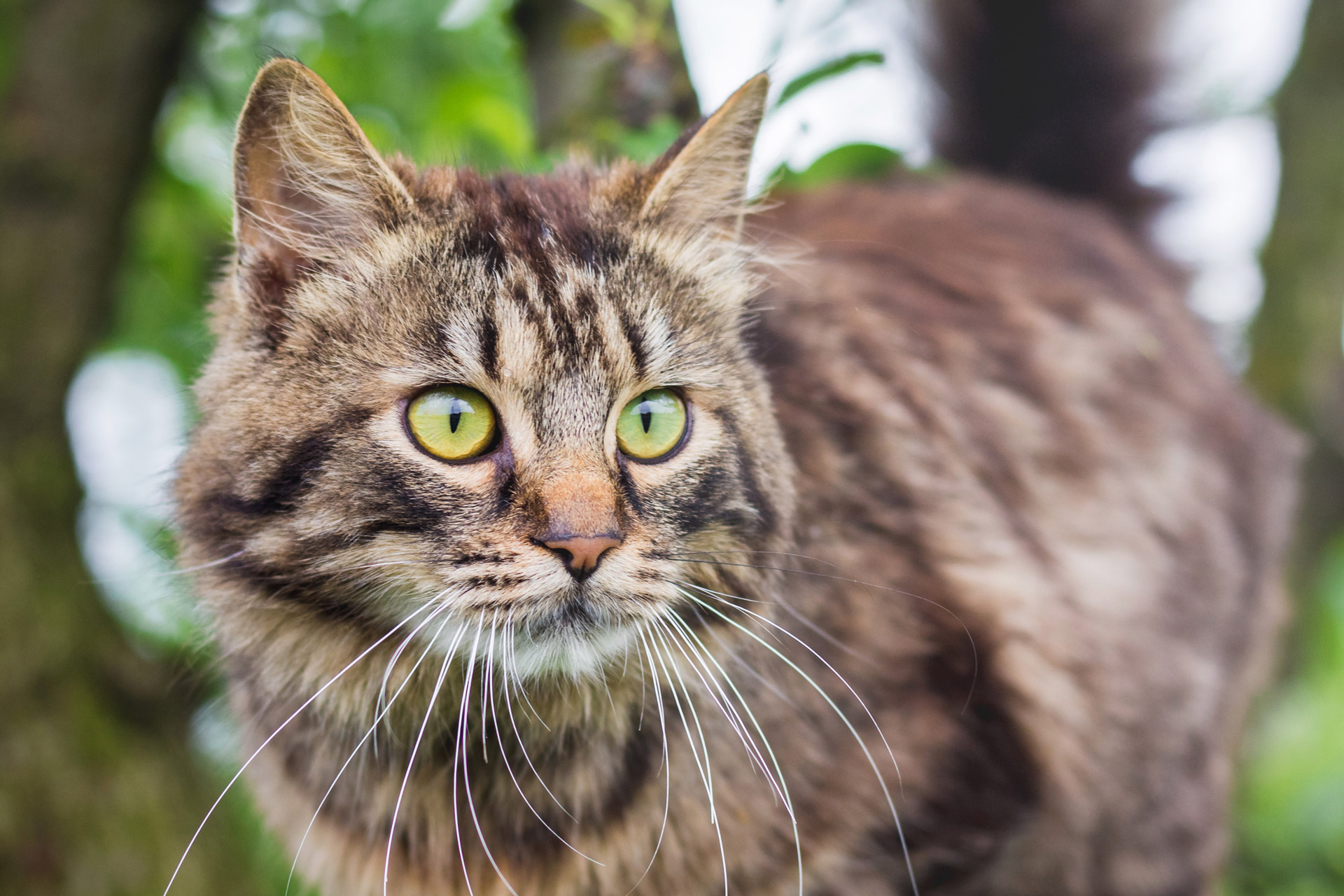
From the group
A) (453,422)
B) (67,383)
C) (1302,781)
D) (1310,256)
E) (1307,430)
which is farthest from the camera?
(1302,781)

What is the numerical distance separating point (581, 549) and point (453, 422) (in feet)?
0.87

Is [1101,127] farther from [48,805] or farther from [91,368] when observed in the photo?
[48,805]

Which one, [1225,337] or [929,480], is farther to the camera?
[1225,337]

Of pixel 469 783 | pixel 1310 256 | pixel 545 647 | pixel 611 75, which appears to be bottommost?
pixel 469 783

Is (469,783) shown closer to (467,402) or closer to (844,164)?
(467,402)

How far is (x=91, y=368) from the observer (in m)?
3.47

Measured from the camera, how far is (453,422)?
4.65ft

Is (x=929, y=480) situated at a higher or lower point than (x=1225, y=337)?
lower

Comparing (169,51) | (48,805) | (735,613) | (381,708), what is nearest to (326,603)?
(381,708)

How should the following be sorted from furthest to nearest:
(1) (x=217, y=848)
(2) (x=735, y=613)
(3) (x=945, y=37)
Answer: (3) (x=945, y=37), (1) (x=217, y=848), (2) (x=735, y=613)

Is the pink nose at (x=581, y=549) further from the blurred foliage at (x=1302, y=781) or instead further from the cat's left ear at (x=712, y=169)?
the blurred foliage at (x=1302, y=781)

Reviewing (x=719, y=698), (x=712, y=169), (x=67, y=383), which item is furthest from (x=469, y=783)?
(x=67, y=383)

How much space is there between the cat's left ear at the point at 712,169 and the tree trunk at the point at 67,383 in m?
2.33

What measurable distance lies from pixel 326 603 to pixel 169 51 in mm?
2488
